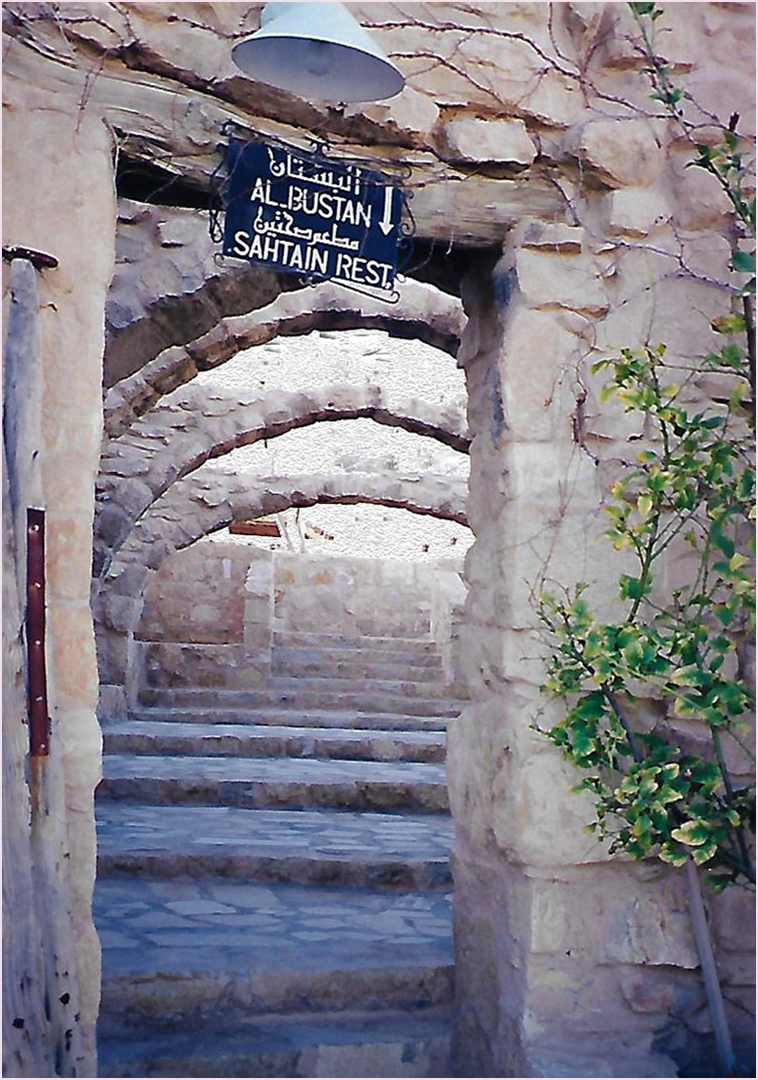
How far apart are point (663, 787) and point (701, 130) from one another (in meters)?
1.75

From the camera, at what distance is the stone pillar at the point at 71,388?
2.52 m

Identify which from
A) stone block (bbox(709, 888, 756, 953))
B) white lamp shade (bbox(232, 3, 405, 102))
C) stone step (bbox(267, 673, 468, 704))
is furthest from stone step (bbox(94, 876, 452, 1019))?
stone step (bbox(267, 673, 468, 704))

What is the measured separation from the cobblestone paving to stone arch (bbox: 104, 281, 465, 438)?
10.3ft

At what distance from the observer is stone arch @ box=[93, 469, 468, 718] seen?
8.31m

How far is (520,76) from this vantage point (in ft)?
9.41

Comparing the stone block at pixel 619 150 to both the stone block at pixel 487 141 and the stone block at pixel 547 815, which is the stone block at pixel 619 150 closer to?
the stone block at pixel 487 141

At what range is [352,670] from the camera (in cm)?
1005

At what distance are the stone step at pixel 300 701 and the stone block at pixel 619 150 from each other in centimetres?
638

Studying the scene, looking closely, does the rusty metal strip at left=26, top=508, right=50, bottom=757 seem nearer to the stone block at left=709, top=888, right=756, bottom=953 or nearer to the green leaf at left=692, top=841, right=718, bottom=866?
the green leaf at left=692, top=841, right=718, bottom=866

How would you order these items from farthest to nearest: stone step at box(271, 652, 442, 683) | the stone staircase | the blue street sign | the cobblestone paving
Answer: stone step at box(271, 652, 442, 683) → the cobblestone paving → the stone staircase → the blue street sign

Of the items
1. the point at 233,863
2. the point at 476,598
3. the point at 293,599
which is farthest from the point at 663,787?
the point at 293,599

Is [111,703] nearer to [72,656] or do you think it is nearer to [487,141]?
[72,656]

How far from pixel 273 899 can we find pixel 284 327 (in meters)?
3.75

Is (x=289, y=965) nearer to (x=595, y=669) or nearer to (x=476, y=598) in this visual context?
(x=476, y=598)
